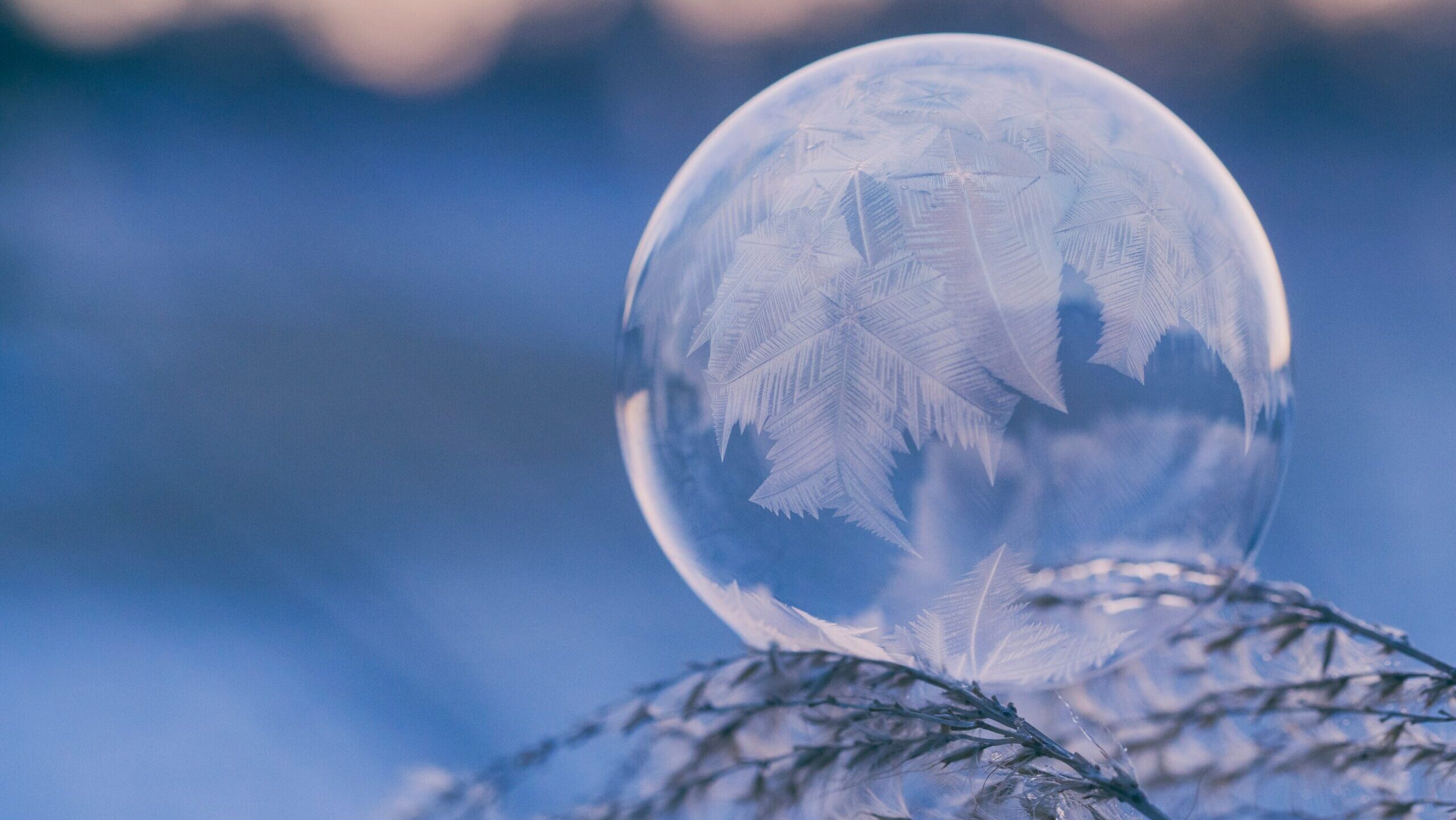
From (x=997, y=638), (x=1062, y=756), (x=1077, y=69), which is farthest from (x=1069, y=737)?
(x=1077, y=69)

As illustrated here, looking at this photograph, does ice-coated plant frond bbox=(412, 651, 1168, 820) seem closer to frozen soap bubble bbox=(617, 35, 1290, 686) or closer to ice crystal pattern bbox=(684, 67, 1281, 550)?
frozen soap bubble bbox=(617, 35, 1290, 686)

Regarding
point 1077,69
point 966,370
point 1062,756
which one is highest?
point 1077,69

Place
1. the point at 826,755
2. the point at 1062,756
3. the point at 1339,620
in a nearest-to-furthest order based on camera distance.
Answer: the point at 1062,756
the point at 826,755
the point at 1339,620

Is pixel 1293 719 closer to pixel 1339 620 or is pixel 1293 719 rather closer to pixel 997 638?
pixel 1339 620

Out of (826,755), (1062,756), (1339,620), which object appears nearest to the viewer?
(1062,756)

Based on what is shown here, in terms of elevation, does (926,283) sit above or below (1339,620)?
above

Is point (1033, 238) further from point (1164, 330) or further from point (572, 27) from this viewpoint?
point (572, 27)

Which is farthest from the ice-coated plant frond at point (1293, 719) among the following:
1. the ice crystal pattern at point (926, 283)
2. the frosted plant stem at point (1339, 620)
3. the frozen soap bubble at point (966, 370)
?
the ice crystal pattern at point (926, 283)
